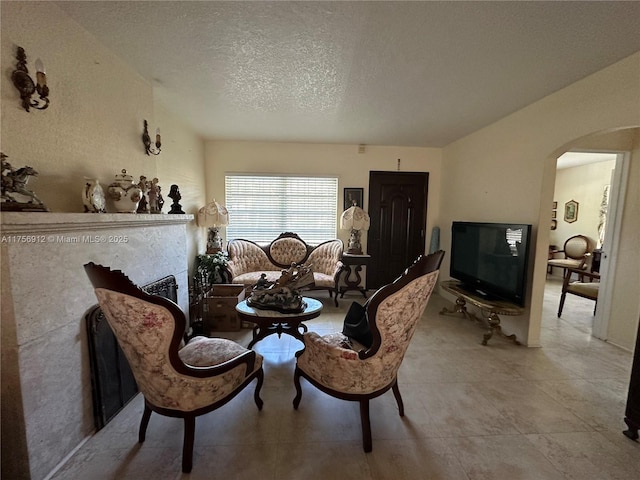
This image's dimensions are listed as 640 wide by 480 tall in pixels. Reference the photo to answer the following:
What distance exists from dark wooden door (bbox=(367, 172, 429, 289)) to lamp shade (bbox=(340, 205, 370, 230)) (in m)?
0.43

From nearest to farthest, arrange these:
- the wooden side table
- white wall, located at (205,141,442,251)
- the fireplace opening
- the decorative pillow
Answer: the fireplace opening → the decorative pillow → the wooden side table → white wall, located at (205,141,442,251)

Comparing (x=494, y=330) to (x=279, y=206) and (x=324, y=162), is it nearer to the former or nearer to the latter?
(x=324, y=162)

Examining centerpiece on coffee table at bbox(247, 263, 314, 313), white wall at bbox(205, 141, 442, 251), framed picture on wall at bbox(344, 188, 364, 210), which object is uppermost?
white wall at bbox(205, 141, 442, 251)

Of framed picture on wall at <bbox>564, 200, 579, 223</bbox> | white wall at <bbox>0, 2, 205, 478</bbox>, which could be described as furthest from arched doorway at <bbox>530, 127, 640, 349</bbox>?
white wall at <bbox>0, 2, 205, 478</bbox>

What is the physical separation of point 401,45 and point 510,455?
2680 mm

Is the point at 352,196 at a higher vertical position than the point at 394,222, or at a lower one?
higher

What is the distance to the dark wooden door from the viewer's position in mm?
4805

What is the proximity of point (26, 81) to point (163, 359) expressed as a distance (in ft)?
5.24

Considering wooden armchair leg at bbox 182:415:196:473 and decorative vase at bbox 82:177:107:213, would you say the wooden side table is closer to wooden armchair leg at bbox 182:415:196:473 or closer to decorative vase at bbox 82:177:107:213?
wooden armchair leg at bbox 182:415:196:473

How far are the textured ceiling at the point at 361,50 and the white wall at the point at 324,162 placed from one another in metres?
1.40

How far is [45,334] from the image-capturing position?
1352mm

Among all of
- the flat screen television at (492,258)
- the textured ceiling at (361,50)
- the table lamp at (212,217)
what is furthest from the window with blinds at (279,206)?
the flat screen television at (492,258)

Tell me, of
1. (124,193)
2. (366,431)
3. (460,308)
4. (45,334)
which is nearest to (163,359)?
(45,334)

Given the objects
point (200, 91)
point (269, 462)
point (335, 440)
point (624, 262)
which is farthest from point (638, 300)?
point (200, 91)
